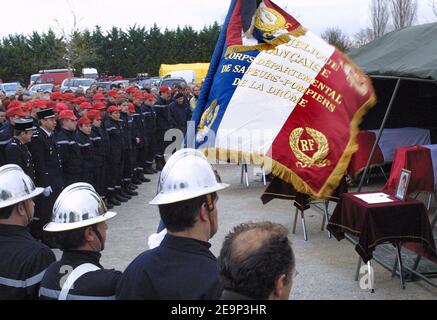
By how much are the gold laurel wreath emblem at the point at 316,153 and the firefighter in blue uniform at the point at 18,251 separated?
9.74 ft

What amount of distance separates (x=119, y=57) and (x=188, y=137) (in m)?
47.7

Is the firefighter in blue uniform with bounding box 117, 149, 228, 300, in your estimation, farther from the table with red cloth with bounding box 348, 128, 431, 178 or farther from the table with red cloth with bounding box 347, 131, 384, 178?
the table with red cloth with bounding box 348, 128, 431, 178

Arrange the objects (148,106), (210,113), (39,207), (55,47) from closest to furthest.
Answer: (210,113) → (39,207) → (148,106) → (55,47)

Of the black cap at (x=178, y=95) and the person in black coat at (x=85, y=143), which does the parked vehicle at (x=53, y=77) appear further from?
the person in black coat at (x=85, y=143)

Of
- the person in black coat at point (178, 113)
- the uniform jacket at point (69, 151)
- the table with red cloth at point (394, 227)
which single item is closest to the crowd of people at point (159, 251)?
the table with red cloth at point (394, 227)

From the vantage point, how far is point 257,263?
6.32 ft

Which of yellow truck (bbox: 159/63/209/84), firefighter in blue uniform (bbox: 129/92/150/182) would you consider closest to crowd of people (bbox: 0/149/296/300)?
firefighter in blue uniform (bbox: 129/92/150/182)

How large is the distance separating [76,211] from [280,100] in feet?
9.63

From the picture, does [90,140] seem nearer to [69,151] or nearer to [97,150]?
[97,150]

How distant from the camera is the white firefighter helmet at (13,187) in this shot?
3.43 m

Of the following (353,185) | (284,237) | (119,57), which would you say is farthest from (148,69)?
(284,237)

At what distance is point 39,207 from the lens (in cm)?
763

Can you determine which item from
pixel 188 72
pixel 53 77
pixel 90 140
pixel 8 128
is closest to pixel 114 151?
pixel 90 140
